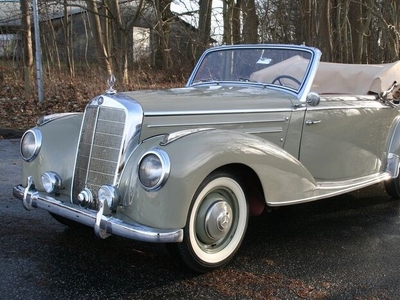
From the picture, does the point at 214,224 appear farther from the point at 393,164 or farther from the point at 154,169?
the point at 393,164

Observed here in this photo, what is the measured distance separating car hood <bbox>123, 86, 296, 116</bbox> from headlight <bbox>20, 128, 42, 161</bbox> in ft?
2.86

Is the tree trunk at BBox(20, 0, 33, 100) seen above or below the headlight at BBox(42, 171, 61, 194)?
above

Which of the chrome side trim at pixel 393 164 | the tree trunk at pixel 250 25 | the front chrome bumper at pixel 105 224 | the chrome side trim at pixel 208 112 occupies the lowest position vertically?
the chrome side trim at pixel 393 164

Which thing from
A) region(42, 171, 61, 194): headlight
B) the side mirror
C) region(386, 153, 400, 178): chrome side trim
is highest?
the side mirror

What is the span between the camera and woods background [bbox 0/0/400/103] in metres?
13.5

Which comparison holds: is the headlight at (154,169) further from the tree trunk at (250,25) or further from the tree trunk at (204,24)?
the tree trunk at (204,24)

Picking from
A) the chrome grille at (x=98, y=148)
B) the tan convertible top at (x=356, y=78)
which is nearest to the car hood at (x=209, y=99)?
the chrome grille at (x=98, y=148)

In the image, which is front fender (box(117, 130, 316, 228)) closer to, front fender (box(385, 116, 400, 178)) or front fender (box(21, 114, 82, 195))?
front fender (box(21, 114, 82, 195))

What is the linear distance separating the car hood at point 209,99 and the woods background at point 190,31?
8.91 meters

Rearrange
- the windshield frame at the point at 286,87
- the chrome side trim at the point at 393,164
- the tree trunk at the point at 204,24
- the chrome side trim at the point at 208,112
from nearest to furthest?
the chrome side trim at the point at 208,112, the windshield frame at the point at 286,87, the chrome side trim at the point at 393,164, the tree trunk at the point at 204,24

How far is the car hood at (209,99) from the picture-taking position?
11.0 ft

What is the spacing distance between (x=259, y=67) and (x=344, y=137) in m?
1.08

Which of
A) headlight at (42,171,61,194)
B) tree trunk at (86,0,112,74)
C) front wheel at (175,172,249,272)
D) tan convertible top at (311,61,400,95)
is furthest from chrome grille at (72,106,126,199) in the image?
tree trunk at (86,0,112,74)

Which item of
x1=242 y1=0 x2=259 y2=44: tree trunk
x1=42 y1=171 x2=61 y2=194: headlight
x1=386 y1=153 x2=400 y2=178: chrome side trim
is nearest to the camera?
x1=42 y1=171 x2=61 y2=194: headlight
